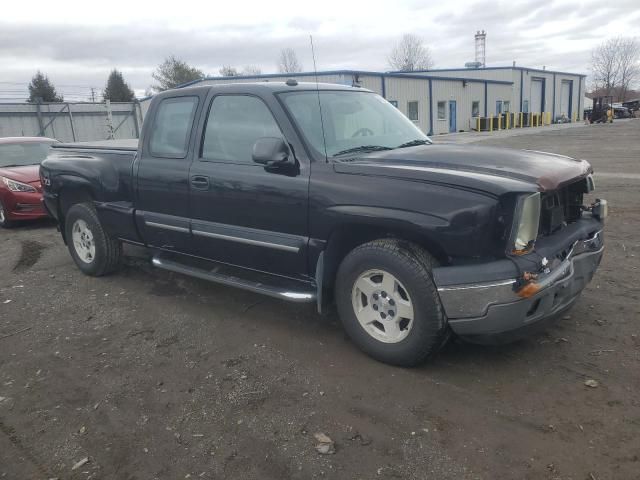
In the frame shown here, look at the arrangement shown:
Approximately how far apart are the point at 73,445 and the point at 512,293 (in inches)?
102

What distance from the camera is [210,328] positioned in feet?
14.4

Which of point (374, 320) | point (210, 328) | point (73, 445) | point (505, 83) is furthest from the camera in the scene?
point (505, 83)

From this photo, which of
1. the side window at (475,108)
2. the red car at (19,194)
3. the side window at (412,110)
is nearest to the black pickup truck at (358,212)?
the red car at (19,194)

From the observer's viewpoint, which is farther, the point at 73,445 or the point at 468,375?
the point at 468,375

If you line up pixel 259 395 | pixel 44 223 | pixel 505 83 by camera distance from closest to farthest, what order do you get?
pixel 259 395, pixel 44 223, pixel 505 83

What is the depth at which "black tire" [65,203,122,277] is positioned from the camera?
5.60 metres

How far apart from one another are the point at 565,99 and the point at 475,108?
23329 mm

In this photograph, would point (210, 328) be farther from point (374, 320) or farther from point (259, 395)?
point (374, 320)

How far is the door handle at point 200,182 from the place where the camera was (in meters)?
4.30

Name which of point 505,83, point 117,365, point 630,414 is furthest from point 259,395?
point 505,83

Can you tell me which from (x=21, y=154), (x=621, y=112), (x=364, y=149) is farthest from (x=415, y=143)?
(x=621, y=112)

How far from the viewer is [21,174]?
8.70 m

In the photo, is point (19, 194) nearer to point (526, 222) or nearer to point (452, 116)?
point (526, 222)

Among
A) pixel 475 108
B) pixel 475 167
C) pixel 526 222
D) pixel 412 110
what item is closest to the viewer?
pixel 526 222
